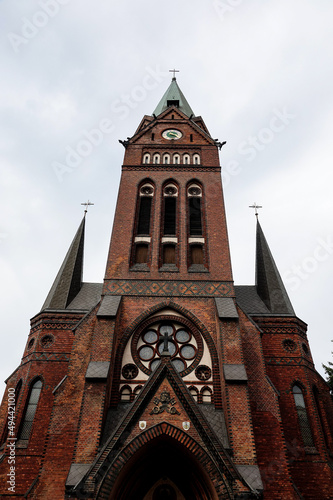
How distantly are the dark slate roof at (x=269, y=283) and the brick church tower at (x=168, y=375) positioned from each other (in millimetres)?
92

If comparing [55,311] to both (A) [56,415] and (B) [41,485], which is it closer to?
(A) [56,415]

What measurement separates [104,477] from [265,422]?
17.6ft

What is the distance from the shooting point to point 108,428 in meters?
11.6

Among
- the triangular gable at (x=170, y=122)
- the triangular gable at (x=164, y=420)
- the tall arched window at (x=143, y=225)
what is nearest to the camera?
the triangular gable at (x=164, y=420)

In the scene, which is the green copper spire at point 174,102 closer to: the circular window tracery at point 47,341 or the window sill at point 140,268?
the window sill at point 140,268

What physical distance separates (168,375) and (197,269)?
18.4 ft

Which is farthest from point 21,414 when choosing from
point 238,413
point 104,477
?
point 238,413

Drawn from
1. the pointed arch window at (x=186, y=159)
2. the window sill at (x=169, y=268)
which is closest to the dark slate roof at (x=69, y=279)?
the window sill at (x=169, y=268)

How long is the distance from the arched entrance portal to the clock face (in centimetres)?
1635

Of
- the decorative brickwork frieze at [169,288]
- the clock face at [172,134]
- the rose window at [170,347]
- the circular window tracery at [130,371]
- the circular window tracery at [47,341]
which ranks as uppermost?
the clock face at [172,134]

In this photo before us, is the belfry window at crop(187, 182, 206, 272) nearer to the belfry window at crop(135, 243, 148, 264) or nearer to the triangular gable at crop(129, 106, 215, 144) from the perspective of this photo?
the belfry window at crop(135, 243, 148, 264)

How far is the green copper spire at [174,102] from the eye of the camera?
1021 inches

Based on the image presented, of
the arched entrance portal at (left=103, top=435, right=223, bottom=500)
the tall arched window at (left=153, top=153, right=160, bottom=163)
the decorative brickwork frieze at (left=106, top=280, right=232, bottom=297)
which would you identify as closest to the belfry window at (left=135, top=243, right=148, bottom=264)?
the decorative brickwork frieze at (left=106, top=280, right=232, bottom=297)

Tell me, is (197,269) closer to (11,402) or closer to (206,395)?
(206,395)
